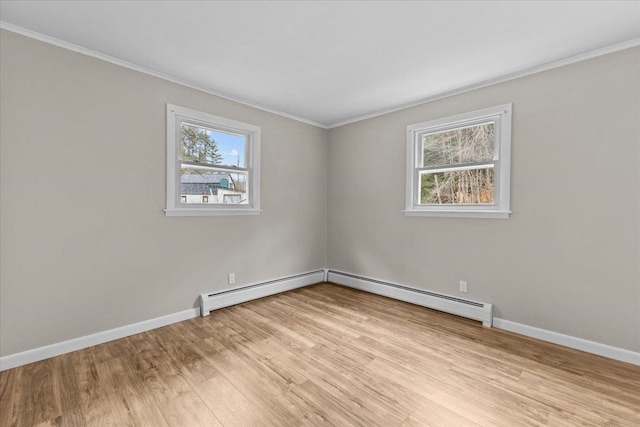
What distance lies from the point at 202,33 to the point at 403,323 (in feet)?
10.9

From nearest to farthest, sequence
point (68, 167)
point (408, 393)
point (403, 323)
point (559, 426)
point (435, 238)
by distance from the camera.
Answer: point (559, 426)
point (408, 393)
point (68, 167)
point (403, 323)
point (435, 238)

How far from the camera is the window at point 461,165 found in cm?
300

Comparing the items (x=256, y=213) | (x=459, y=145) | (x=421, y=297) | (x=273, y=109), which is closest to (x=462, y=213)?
(x=459, y=145)

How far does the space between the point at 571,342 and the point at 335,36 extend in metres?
3.39

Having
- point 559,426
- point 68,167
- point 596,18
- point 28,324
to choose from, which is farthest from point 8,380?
point 596,18

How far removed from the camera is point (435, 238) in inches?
138

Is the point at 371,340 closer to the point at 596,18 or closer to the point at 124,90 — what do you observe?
the point at 596,18

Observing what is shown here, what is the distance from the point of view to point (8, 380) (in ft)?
6.58

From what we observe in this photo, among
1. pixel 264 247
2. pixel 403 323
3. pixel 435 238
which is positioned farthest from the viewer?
pixel 264 247

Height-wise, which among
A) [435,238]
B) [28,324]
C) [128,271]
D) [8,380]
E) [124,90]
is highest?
[124,90]

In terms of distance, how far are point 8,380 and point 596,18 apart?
499 centimetres

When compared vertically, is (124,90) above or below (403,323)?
above

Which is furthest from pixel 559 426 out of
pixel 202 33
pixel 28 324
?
pixel 28 324

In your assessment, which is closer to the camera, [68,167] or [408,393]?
[408,393]
